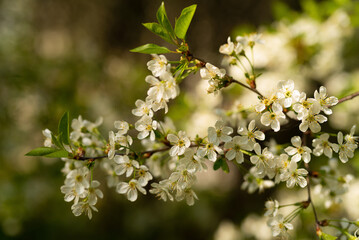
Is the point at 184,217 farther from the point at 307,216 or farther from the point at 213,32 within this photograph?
the point at 213,32

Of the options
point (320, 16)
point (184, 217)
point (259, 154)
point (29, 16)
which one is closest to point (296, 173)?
point (259, 154)

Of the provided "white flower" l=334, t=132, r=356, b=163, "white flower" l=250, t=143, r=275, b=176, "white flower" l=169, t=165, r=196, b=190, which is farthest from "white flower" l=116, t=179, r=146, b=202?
"white flower" l=334, t=132, r=356, b=163

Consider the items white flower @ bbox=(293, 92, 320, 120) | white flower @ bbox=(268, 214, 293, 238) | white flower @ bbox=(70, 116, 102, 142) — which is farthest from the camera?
white flower @ bbox=(70, 116, 102, 142)

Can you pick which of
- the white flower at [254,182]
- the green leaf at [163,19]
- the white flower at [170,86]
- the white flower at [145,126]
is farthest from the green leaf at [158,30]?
the white flower at [254,182]

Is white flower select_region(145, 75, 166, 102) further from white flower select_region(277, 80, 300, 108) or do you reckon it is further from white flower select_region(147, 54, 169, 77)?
white flower select_region(277, 80, 300, 108)

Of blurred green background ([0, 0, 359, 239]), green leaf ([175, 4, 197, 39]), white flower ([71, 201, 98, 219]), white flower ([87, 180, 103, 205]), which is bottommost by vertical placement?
blurred green background ([0, 0, 359, 239])

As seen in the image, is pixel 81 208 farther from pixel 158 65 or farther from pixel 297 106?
pixel 297 106
